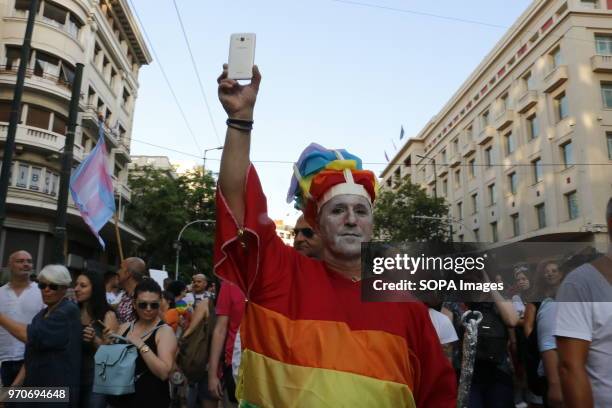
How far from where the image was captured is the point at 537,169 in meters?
27.6

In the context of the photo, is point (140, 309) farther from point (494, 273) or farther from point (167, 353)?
point (494, 273)

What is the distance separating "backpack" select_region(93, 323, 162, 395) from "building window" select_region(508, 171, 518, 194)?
2924 cm

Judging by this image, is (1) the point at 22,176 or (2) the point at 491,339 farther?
(1) the point at 22,176

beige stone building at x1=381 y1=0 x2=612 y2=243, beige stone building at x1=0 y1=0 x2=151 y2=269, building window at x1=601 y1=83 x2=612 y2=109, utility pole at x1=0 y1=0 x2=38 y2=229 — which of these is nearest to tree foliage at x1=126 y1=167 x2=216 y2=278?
beige stone building at x1=0 y1=0 x2=151 y2=269

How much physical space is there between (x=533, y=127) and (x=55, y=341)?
94.8 ft

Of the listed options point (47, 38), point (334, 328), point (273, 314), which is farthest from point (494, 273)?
point (47, 38)

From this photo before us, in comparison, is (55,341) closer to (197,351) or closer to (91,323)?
(91,323)

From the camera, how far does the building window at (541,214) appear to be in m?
26.8

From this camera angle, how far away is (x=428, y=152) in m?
45.8

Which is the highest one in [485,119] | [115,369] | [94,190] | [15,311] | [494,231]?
[485,119]

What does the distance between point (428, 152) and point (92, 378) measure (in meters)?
44.0

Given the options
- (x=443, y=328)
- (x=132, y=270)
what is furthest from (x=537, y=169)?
(x=443, y=328)

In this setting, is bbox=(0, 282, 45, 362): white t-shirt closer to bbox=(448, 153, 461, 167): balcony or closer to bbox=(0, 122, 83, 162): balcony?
bbox=(0, 122, 83, 162): balcony

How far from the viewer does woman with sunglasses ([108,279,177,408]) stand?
3842 mm
